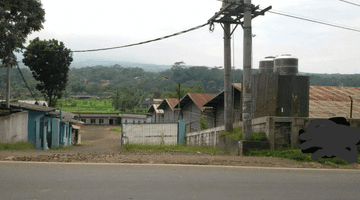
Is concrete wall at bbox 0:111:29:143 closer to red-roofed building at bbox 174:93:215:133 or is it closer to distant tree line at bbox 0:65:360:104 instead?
red-roofed building at bbox 174:93:215:133

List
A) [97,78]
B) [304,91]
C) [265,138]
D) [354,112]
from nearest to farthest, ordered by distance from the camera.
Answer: [265,138] < [304,91] < [354,112] < [97,78]

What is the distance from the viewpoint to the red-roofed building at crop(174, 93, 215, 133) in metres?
23.5

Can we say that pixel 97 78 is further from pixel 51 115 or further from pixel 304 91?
pixel 304 91

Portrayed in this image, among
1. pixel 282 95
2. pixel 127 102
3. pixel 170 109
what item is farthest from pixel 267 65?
pixel 127 102

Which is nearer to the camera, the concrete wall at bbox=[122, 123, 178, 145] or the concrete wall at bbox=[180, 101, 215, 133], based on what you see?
the concrete wall at bbox=[122, 123, 178, 145]

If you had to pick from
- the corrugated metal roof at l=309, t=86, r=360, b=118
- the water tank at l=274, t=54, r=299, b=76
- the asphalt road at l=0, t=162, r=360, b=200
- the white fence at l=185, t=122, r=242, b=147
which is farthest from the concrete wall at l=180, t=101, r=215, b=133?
the asphalt road at l=0, t=162, r=360, b=200

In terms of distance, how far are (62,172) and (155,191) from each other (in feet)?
7.63

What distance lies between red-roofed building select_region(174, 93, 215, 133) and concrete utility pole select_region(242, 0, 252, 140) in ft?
42.0

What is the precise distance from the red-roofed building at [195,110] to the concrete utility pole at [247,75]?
504 inches

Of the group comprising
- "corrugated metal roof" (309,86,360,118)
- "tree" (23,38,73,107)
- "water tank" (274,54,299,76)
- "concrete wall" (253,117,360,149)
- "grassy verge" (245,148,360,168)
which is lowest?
"grassy verge" (245,148,360,168)

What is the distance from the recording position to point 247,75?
32.9 feet

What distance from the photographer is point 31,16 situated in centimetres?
1700

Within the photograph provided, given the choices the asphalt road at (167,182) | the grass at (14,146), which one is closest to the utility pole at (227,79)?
the asphalt road at (167,182)

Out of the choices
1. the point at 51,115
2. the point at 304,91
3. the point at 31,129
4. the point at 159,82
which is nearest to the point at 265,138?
the point at 304,91
